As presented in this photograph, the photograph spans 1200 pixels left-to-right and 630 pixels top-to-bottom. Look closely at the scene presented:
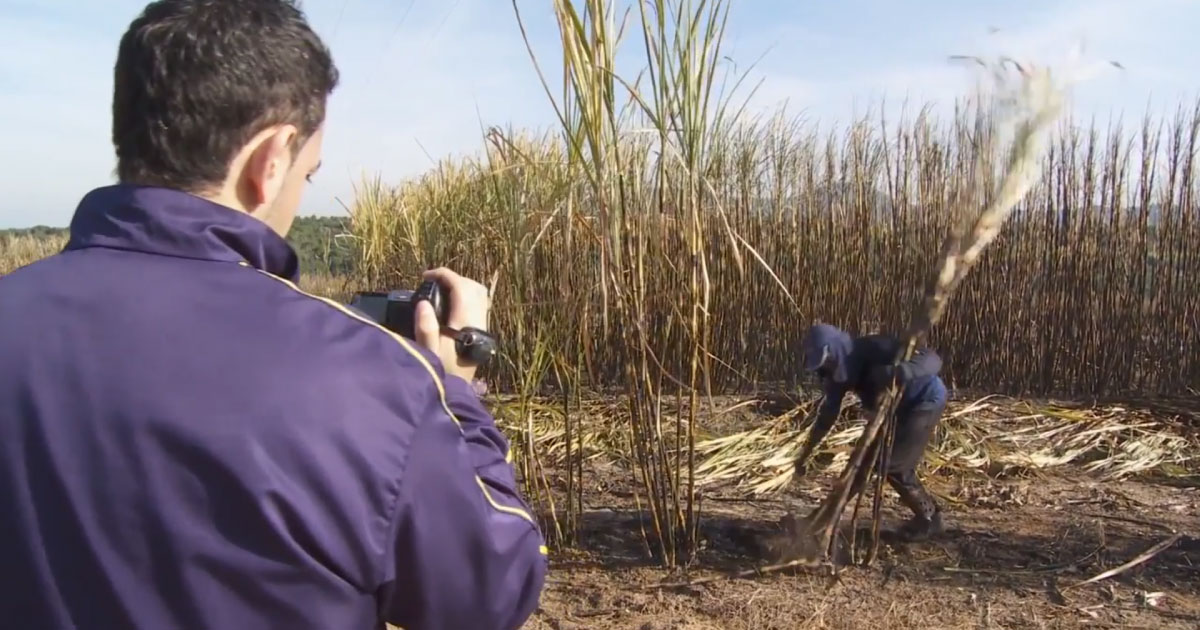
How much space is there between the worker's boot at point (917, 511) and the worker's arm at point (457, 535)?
8.84 ft

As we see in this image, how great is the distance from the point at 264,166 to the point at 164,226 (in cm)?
10

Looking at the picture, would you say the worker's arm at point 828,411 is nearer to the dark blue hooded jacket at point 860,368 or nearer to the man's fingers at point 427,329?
the dark blue hooded jacket at point 860,368

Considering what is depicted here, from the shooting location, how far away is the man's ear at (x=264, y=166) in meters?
0.76

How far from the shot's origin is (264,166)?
2.51ft

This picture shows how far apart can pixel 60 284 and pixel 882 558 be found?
2.98 metres

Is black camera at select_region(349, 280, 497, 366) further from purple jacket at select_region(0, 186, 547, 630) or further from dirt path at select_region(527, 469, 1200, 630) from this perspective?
dirt path at select_region(527, 469, 1200, 630)

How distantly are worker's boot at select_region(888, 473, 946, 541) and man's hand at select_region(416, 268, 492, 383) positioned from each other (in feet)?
8.51

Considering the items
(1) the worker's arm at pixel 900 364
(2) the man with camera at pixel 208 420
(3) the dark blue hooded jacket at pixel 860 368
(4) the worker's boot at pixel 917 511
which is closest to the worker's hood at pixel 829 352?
(3) the dark blue hooded jacket at pixel 860 368

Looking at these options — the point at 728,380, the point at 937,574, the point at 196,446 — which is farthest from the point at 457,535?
the point at 728,380

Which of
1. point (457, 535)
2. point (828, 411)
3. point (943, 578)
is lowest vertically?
point (943, 578)

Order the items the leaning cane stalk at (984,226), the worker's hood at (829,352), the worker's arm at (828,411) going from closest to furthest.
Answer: the leaning cane stalk at (984,226), the worker's hood at (829,352), the worker's arm at (828,411)

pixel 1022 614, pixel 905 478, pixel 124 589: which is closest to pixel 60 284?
pixel 124 589

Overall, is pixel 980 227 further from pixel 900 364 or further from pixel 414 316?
pixel 414 316

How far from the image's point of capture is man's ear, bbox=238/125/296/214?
0.76 metres
